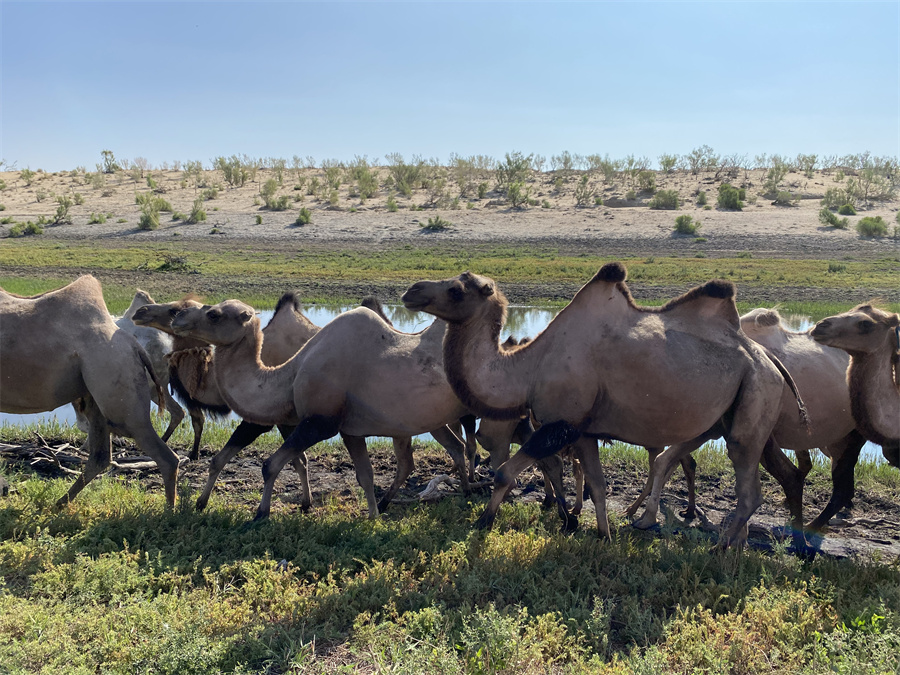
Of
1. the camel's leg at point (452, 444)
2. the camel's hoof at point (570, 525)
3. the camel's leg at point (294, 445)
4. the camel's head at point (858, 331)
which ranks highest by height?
the camel's head at point (858, 331)

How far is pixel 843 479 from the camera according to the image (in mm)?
7184

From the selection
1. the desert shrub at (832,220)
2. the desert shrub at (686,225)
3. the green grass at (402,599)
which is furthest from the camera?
the desert shrub at (832,220)

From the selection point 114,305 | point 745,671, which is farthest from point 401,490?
point 114,305

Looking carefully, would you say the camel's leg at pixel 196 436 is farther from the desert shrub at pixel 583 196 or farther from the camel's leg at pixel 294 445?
the desert shrub at pixel 583 196

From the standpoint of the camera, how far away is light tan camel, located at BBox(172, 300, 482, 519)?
696 centimetres

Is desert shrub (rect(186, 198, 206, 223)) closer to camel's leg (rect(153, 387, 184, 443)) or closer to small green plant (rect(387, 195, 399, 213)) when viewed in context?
small green plant (rect(387, 195, 399, 213))

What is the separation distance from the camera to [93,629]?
451 cm

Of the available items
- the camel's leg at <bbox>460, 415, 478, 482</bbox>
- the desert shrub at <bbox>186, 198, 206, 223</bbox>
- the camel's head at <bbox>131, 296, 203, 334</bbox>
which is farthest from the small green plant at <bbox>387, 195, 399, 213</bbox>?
the camel's head at <bbox>131, 296, 203, 334</bbox>

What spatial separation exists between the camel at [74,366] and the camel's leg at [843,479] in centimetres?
598

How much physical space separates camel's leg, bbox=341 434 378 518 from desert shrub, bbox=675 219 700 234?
27279mm

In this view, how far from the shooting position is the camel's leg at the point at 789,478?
22.8 feet

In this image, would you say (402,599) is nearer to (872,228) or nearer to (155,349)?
(155,349)

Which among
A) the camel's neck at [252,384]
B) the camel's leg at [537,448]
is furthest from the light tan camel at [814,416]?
the camel's neck at [252,384]

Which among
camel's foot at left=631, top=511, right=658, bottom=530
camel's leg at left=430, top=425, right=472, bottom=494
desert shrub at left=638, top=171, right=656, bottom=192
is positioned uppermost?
desert shrub at left=638, top=171, right=656, bottom=192
